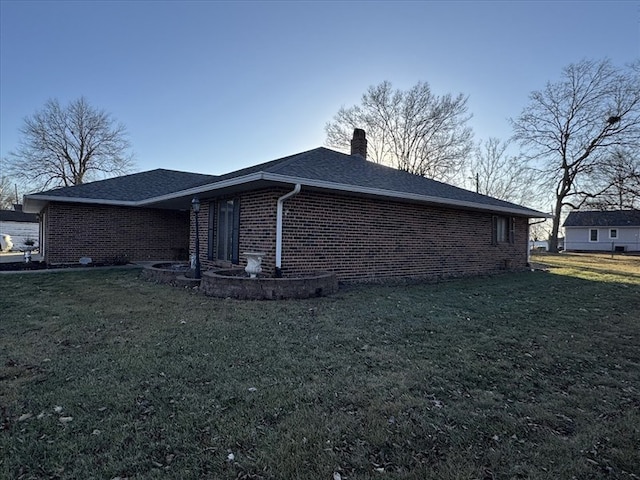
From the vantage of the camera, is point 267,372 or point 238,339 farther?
point 238,339

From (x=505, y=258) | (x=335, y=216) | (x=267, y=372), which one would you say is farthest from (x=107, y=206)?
(x=505, y=258)

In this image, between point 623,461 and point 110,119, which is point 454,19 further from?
point 110,119

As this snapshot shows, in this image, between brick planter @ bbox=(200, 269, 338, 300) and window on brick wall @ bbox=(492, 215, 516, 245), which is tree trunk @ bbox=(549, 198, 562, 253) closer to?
window on brick wall @ bbox=(492, 215, 516, 245)

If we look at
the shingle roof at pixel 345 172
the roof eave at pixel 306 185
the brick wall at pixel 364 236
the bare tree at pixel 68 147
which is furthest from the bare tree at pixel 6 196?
the shingle roof at pixel 345 172

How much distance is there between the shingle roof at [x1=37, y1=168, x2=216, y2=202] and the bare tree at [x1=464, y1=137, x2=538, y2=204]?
2699cm

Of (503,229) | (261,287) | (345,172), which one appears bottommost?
(261,287)

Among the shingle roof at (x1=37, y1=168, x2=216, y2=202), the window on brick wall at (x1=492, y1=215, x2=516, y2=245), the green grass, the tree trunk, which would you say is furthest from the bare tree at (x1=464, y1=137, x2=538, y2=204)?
the green grass

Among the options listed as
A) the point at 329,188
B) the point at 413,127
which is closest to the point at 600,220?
the point at 413,127

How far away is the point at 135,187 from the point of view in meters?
15.1

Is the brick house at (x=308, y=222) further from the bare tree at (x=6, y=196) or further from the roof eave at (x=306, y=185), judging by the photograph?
the bare tree at (x=6, y=196)

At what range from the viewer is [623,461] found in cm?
221

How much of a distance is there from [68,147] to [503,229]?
34.8 metres

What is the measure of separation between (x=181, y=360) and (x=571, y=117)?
35.7m

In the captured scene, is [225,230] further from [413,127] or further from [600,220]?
[600,220]
